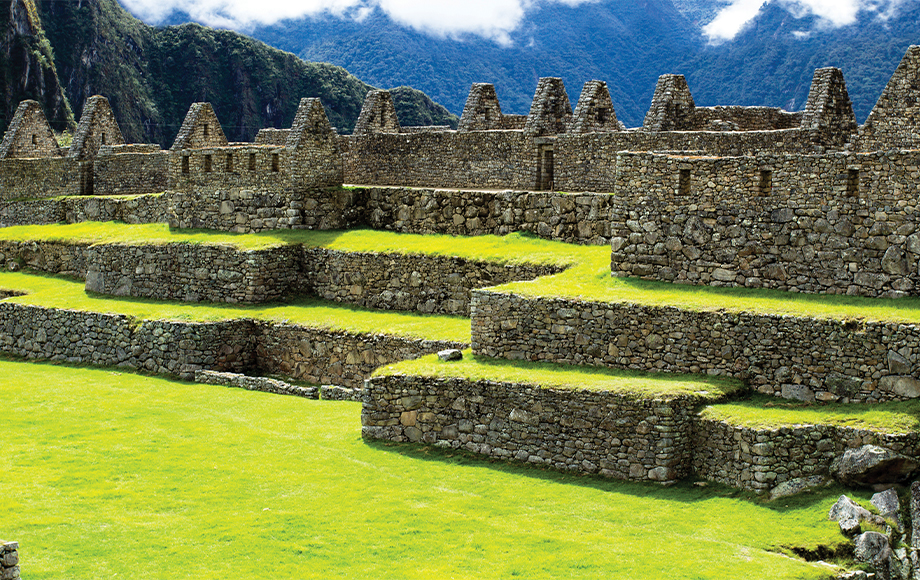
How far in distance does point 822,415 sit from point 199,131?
22.9m

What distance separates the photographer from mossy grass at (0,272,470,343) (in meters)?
22.0

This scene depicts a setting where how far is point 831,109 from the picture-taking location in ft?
76.1

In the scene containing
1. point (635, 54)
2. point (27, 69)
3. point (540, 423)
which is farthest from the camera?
point (27, 69)

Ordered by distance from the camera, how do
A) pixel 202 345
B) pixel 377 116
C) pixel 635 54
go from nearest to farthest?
1. pixel 202 345
2. pixel 377 116
3. pixel 635 54

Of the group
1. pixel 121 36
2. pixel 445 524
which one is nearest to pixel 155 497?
pixel 445 524

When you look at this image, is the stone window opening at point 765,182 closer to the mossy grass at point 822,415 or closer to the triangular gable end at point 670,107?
the mossy grass at point 822,415

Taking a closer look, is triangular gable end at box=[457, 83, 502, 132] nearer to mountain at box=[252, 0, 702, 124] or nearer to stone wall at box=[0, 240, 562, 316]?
stone wall at box=[0, 240, 562, 316]

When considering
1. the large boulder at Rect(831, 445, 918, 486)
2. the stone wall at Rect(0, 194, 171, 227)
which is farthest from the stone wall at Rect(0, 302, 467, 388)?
the large boulder at Rect(831, 445, 918, 486)

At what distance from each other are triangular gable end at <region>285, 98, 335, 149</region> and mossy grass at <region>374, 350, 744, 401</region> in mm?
9482

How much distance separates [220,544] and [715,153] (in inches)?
547

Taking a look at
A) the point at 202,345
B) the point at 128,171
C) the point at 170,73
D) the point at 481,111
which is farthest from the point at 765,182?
the point at 170,73

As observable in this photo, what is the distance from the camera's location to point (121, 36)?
111250 mm

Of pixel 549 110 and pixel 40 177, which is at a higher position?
pixel 549 110

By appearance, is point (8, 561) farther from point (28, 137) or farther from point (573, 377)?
point (28, 137)
